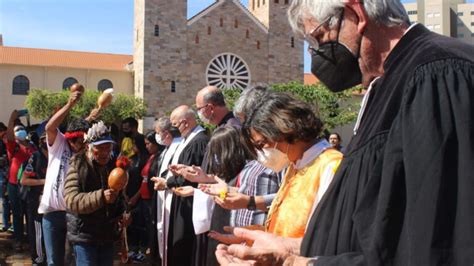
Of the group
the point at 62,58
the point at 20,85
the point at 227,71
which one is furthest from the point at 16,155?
the point at 62,58

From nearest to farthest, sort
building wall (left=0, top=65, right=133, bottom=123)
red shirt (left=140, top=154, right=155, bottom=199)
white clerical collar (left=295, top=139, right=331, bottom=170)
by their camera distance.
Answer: white clerical collar (left=295, top=139, right=331, bottom=170)
red shirt (left=140, top=154, right=155, bottom=199)
building wall (left=0, top=65, right=133, bottom=123)

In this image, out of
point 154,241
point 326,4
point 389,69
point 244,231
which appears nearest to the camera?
point 389,69

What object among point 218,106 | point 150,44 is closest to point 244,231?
point 218,106

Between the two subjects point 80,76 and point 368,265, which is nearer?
point 368,265

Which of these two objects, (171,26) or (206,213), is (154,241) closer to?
(206,213)

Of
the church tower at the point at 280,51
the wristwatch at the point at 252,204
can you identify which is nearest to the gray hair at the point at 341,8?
the wristwatch at the point at 252,204

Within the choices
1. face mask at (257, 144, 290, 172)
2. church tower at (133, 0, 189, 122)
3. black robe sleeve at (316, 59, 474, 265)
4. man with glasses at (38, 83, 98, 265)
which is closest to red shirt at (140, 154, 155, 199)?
man with glasses at (38, 83, 98, 265)

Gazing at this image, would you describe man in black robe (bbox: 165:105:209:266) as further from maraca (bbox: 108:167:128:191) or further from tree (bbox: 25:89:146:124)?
tree (bbox: 25:89:146:124)

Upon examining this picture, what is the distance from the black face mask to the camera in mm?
1552

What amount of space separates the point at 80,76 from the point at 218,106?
143ft

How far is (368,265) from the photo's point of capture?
1130mm

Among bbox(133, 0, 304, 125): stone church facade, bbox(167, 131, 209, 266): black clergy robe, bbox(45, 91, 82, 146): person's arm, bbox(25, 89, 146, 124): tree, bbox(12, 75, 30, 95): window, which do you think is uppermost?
bbox(133, 0, 304, 125): stone church facade

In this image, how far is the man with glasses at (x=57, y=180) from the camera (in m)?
4.65

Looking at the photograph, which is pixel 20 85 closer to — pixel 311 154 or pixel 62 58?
pixel 62 58
